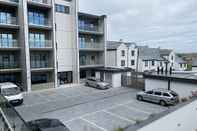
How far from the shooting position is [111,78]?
23047 mm

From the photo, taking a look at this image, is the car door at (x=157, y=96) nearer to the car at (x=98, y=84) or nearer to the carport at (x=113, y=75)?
the car at (x=98, y=84)

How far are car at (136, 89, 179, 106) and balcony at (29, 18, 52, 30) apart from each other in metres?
14.6

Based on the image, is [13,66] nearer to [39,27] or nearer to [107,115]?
[39,27]

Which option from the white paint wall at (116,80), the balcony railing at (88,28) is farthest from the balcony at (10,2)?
the white paint wall at (116,80)

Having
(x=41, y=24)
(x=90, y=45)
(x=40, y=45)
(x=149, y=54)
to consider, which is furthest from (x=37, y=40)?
(x=149, y=54)

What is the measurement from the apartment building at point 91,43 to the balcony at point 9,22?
8930 mm

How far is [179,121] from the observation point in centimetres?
639

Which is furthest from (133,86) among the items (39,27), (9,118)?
(9,118)

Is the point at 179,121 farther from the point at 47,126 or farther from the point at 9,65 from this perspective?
the point at 9,65

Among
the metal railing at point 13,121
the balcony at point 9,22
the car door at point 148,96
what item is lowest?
the car door at point 148,96

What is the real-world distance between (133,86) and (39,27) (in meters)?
15.2

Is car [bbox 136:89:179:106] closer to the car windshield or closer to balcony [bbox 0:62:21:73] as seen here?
the car windshield

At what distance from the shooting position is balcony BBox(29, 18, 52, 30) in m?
19.5

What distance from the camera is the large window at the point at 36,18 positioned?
19.9 m
